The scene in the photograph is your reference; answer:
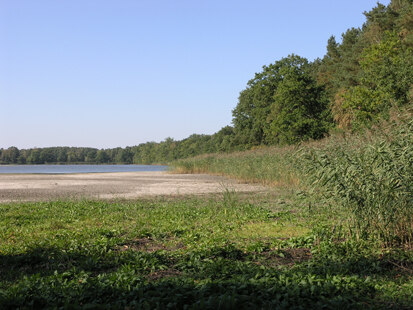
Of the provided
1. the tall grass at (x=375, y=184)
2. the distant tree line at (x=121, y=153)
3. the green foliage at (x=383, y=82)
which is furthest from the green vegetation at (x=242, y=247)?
the distant tree line at (x=121, y=153)

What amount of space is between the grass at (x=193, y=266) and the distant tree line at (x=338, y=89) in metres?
4.47

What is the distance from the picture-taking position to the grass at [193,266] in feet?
13.4

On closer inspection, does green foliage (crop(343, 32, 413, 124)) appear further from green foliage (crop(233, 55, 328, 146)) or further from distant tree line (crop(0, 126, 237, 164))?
distant tree line (crop(0, 126, 237, 164))

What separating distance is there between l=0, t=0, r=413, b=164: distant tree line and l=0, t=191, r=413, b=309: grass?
176 inches

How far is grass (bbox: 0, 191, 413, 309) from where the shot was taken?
4.07 metres

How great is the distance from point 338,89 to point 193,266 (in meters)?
44.0

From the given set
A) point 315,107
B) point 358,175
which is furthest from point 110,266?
point 315,107

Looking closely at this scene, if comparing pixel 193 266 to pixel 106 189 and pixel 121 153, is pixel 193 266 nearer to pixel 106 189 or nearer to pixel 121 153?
pixel 106 189

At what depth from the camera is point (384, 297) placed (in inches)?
173

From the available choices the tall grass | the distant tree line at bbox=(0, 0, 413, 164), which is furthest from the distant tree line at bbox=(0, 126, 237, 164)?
the tall grass

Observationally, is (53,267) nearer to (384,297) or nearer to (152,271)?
(152,271)

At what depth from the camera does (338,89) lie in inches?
1794

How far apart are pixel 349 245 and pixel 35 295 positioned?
15.3 ft

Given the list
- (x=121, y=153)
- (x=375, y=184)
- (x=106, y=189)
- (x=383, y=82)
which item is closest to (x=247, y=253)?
(x=375, y=184)
